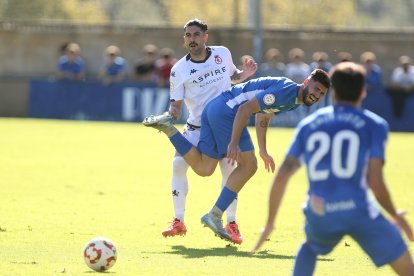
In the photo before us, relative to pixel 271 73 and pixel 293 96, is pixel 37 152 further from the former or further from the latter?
pixel 293 96

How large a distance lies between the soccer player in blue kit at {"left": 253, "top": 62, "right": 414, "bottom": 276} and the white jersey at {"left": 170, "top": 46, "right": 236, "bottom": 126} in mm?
4557

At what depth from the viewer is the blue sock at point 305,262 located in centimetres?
663

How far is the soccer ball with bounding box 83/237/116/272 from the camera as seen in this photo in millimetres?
8484

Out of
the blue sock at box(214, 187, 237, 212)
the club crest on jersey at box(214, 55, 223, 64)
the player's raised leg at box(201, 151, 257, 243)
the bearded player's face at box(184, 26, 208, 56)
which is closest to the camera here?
the player's raised leg at box(201, 151, 257, 243)

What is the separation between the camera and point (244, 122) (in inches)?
378

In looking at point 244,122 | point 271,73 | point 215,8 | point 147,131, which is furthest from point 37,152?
point 215,8

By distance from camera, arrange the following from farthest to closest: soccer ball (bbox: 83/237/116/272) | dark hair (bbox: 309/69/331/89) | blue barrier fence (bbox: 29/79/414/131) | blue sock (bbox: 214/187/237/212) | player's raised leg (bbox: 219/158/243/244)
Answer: blue barrier fence (bbox: 29/79/414/131)
player's raised leg (bbox: 219/158/243/244)
blue sock (bbox: 214/187/237/212)
dark hair (bbox: 309/69/331/89)
soccer ball (bbox: 83/237/116/272)

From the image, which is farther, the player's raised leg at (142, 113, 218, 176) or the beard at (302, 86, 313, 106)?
the player's raised leg at (142, 113, 218, 176)

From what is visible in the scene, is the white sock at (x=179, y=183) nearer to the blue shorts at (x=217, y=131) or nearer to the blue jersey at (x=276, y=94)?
the blue shorts at (x=217, y=131)

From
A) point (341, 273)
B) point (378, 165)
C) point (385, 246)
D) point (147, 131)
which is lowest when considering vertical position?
point (147, 131)

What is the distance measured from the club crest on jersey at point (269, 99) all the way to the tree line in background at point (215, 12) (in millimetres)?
26961

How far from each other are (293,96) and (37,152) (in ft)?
41.5

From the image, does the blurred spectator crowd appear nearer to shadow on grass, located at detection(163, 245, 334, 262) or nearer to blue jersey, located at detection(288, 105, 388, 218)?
shadow on grass, located at detection(163, 245, 334, 262)

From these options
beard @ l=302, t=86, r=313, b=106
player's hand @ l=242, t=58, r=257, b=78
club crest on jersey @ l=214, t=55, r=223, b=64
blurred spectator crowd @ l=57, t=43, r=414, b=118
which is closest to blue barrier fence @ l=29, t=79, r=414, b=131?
blurred spectator crowd @ l=57, t=43, r=414, b=118
